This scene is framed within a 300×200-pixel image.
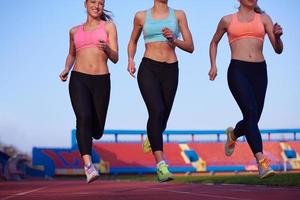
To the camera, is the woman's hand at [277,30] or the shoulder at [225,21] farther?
the shoulder at [225,21]

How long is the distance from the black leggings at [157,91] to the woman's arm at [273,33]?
4.25ft

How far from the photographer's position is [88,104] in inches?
237

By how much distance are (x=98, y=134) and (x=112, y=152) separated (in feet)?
160

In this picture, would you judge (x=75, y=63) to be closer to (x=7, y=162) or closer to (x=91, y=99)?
(x=91, y=99)

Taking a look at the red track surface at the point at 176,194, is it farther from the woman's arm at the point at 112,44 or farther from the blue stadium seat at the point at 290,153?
the blue stadium seat at the point at 290,153

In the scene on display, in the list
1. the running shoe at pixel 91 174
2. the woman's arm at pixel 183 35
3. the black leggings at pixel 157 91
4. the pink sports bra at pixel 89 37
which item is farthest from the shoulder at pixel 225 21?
the running shoe at pixel 91 174

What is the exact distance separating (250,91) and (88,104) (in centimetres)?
208

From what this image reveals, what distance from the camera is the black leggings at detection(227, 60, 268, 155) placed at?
6.06 metres

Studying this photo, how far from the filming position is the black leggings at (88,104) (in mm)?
5961

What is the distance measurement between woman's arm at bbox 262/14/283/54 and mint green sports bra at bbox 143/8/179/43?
1.22 metres

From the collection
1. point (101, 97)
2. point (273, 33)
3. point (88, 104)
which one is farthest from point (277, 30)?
point (88, 104)

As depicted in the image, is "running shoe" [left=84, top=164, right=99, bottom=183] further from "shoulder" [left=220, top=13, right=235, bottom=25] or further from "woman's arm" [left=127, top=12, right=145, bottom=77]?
"shoulder" [left=220, top=13, right=235, bottom=25]

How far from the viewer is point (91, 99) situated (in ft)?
20.1

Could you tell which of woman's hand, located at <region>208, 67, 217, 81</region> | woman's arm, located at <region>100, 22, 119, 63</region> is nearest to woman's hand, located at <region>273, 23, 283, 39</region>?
woman's hand, located at <region>208, 67, 217, 81</region>
